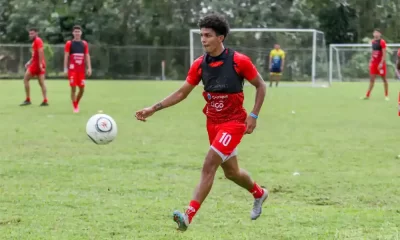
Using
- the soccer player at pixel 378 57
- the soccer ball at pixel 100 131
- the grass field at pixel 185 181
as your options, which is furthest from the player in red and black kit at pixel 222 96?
the soccer player at pixel 378 57

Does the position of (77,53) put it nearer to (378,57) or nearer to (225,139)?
(378,57)

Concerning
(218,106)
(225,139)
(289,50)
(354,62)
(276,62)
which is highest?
(218,106)

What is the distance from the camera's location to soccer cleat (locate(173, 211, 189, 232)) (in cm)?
543

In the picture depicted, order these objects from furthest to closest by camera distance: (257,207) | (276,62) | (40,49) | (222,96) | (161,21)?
(161,21)
(276,62)
(40,49)
(257,207)
(222,96)

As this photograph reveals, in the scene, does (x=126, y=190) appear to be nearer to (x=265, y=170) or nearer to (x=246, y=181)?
Result: (x=246, y=181)

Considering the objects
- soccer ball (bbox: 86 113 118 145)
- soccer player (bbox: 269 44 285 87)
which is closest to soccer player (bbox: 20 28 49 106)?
soccer ball (bbox: 86 113 118 145)

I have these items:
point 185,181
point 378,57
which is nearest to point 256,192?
point 185,181

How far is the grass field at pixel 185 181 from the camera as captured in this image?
5742 millimetres

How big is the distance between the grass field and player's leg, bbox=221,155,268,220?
0.12 metres

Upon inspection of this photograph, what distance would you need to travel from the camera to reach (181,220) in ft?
17.8

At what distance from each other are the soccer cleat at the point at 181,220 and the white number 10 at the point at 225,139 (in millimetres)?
703

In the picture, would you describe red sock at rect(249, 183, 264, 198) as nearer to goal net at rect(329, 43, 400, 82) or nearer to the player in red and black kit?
the player in red and black kit

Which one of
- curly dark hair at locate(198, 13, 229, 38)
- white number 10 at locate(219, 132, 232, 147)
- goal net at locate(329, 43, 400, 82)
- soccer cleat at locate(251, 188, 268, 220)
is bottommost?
goal net at locate(329, 43, 400, 82)

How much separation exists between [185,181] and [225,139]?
2251mm
